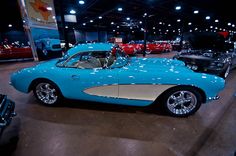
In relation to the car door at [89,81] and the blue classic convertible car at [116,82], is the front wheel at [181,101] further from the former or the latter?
the car door at [89,81]

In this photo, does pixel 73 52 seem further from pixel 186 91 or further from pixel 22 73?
pixel 186 91

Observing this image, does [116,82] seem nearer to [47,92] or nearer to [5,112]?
[47,92]

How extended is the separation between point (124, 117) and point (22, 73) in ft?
7.87

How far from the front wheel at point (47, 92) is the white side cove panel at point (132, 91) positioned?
2.98 ft

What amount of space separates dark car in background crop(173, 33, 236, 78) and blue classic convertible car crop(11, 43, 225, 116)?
2.51 meters

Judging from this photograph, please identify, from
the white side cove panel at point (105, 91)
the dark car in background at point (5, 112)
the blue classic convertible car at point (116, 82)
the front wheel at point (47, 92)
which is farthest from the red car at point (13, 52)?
the white side cove panel at point (105, 91)

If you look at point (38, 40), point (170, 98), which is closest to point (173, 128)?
point (170, 98)

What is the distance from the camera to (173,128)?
264 cm

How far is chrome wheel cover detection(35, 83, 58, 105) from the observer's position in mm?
3330

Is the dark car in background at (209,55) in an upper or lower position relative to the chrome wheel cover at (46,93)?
upper

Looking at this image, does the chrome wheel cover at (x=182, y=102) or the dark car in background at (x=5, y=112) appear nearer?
the dark car in background at (x=5, y=112)

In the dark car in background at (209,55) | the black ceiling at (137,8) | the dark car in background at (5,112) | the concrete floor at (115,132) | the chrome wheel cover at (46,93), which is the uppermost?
the black ceiling at (137,8)

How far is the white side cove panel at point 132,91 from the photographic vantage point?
2781 mm

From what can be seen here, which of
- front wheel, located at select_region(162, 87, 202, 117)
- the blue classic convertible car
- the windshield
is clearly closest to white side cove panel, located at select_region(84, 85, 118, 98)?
the blue classic convertible car
